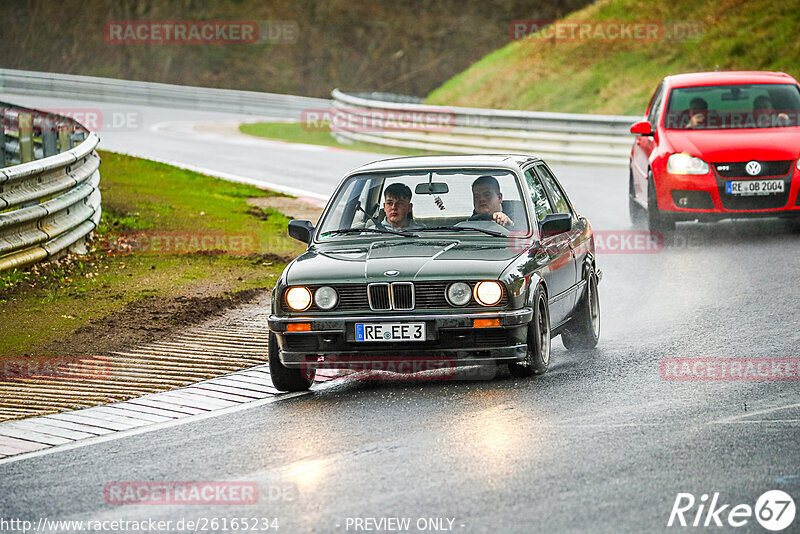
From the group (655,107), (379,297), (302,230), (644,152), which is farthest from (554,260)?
(655,107)

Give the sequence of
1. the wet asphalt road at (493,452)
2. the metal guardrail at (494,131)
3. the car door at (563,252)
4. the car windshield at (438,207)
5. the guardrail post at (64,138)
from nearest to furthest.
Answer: the wet asphalt road at (493,452) < the car windshield at (438,207) < the car door at (563,252) < the guardrail post at (64,138) < the metal guardrail at (494,131)

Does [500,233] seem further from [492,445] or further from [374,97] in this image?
[374,97]

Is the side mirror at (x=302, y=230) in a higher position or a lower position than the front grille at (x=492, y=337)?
higher

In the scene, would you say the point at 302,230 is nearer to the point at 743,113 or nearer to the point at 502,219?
the point at 502,219

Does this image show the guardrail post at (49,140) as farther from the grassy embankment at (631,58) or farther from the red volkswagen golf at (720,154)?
the grassy embankment at (631,58)

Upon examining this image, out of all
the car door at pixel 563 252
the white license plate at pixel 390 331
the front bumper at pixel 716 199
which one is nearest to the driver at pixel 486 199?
the car door at pixel 563 252

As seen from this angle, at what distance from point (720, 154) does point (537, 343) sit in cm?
703

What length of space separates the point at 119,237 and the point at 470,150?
476 inches

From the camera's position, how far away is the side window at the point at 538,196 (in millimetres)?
9375

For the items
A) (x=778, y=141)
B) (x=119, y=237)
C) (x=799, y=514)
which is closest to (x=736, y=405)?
(x=799, y=514)

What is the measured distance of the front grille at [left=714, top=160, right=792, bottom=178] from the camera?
14.5 meters

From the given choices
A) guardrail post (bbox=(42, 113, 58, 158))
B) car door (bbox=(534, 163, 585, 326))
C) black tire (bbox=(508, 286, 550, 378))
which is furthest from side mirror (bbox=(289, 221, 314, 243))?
guardrail post (bbox=(42, 113, 58, 158))

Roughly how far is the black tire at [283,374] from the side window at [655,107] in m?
8.50

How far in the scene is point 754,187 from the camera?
47.5ft
